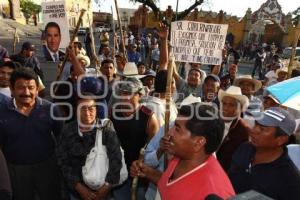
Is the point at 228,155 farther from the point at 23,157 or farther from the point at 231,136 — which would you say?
the point at 23,157

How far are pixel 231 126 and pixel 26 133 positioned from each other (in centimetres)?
199

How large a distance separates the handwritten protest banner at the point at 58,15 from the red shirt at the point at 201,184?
129 inches

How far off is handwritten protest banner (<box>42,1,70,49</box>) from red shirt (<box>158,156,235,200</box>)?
10.7ft

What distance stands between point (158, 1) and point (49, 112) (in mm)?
26028

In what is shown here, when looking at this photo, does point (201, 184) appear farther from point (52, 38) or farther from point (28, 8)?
point (28, 8)

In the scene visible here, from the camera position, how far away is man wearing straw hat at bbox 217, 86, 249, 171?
3404 mm

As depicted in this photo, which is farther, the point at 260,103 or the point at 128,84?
the point at 260,103

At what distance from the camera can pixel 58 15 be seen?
197 inches

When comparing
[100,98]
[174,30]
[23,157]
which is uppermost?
[174,30]

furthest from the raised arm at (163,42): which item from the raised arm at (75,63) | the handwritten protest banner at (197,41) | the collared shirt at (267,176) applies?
the collared shirt at (267,176)

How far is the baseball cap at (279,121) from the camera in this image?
2.62m

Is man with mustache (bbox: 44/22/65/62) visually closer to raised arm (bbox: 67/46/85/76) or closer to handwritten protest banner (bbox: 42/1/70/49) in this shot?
handwritten protest banner (bbox: 42/1/70/49)

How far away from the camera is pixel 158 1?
28.3m

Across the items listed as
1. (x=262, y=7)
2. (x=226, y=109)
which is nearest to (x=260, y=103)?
(x=226, y=109)
